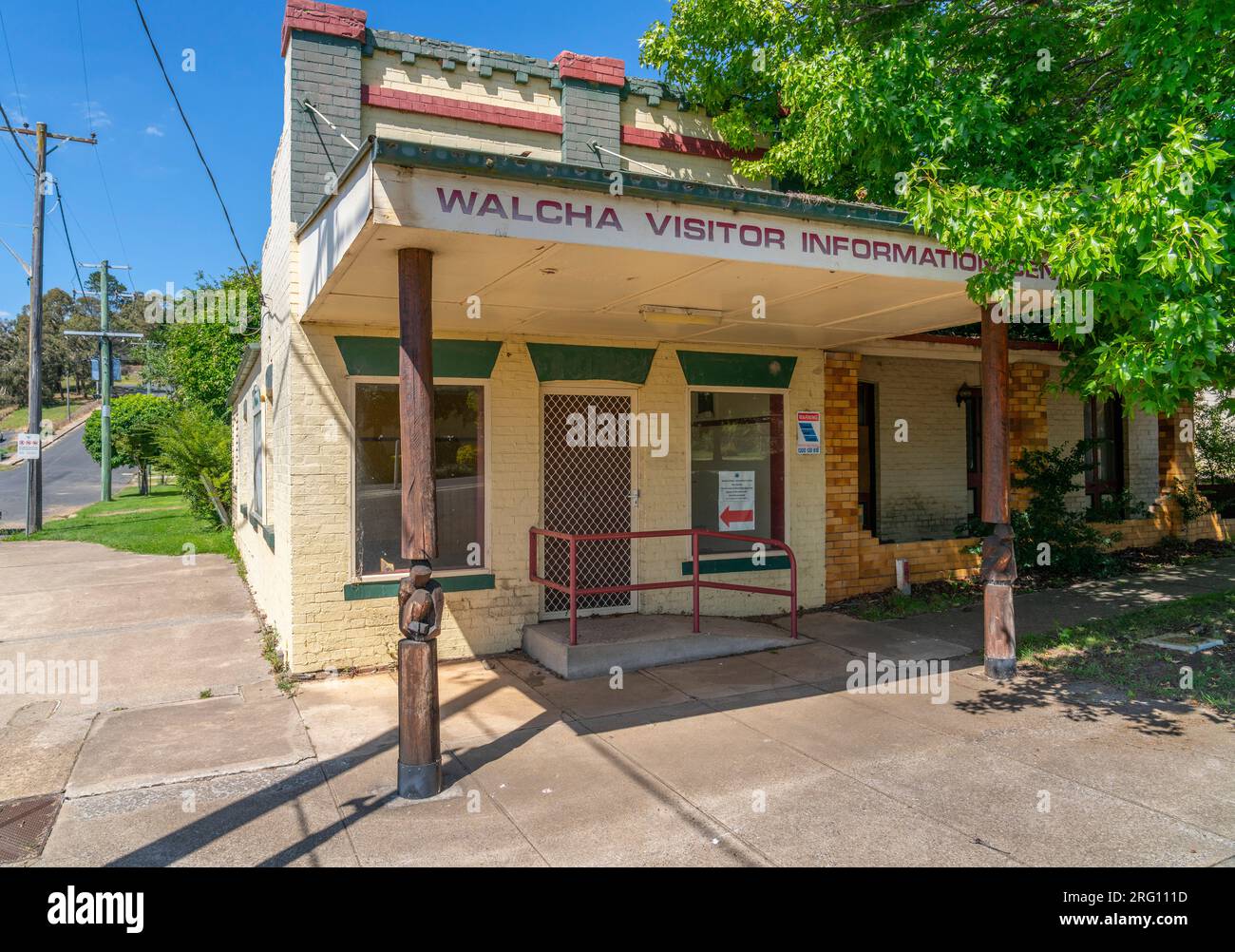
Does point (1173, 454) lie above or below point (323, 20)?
below

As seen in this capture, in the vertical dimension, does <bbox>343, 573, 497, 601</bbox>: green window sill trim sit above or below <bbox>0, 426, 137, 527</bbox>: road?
below

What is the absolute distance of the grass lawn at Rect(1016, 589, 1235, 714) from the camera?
6.23m

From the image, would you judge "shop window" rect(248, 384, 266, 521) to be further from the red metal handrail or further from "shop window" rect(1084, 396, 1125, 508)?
"shop window" rect(1084, 396, 1125, 508)

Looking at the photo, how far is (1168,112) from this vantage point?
17.3 feet

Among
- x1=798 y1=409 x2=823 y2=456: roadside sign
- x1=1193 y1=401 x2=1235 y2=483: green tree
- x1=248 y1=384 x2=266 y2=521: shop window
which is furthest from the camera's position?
x1=1193 y1=401 x2=1235 y2=483: green tree

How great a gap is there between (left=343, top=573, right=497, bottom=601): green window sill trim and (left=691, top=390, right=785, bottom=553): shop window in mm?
2353

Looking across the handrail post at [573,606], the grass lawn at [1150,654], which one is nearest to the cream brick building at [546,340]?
the handrail post at [573,606]

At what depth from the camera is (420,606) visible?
182 inches

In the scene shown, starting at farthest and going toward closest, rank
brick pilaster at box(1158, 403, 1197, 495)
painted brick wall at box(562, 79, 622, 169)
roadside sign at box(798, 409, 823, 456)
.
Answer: brick pilaster at box(1158, 403, 1197, 495), painted brick wall at box(562, 79, 622, 169), roadside sign at box(798, 409, 823, 456)

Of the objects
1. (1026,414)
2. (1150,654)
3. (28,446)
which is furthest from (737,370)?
(28,446)

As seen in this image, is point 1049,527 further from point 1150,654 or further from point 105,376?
point 105,376

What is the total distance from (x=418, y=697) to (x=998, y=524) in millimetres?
4798

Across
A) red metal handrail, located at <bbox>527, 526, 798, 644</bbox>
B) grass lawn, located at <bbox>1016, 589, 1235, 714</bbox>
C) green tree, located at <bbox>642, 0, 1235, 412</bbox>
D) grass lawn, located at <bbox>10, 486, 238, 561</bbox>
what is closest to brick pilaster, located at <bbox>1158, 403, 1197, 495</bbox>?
green tree, located at <bbox>642, 0, 1235, 412</bbox>

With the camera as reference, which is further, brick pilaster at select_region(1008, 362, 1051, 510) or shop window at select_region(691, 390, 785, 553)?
brick pilaster at select_region(1008, 362, 1051, 510)
